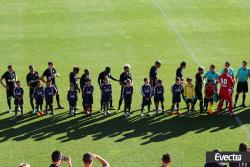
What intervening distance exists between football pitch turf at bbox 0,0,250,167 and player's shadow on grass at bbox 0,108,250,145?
3 centimetres

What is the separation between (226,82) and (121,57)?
772cm

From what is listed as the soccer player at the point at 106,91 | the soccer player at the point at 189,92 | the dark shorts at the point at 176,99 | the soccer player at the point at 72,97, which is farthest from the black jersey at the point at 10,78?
the soccer player at the point at 189,92

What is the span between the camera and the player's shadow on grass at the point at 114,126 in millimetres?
16859

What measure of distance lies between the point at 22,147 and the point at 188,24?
16.0 meters

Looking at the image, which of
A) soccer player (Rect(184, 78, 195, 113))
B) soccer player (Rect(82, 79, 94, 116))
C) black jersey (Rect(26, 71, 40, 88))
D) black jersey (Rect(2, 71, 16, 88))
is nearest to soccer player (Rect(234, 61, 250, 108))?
soccer player (Rect(184, 78, 195, 113))

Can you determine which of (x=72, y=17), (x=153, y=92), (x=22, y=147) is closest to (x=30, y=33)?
(x=72, y=17)

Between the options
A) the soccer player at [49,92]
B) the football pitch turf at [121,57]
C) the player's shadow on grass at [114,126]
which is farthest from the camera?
the soccer player at [49,92]

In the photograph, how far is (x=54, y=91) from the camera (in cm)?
1869

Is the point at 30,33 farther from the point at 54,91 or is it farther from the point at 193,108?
the point at 193,108

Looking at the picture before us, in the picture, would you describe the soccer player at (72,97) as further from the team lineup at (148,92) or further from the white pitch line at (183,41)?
the white pitch line at (183,41)

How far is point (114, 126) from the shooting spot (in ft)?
58.1

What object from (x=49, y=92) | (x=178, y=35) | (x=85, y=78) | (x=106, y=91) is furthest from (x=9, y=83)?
(x=178, y=35)

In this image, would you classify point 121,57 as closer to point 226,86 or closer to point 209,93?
point 209,93

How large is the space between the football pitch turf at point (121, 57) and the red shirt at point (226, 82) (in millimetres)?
1003
